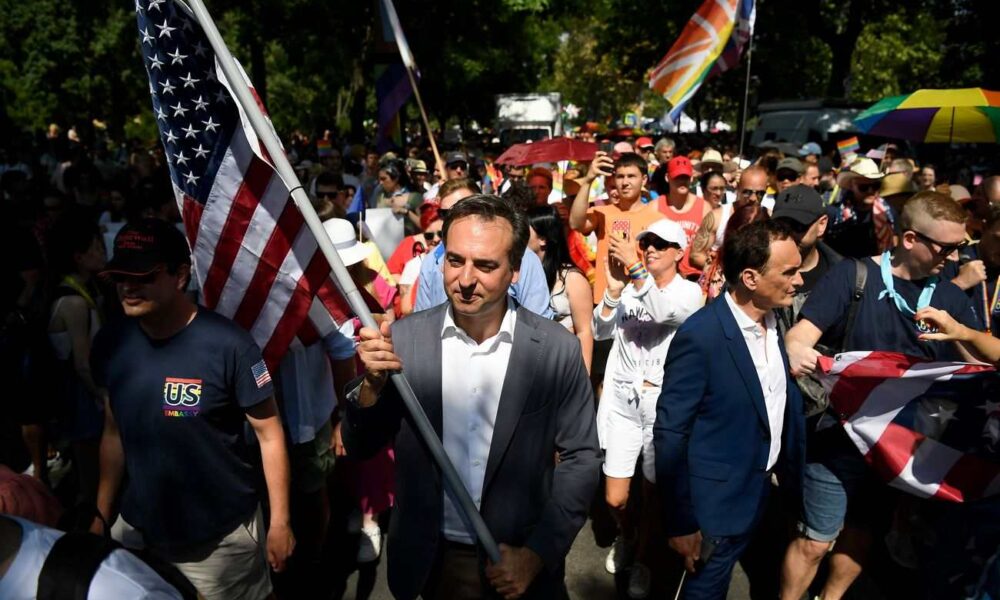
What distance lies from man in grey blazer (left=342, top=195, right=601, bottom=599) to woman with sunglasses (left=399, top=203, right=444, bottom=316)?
7.05ft

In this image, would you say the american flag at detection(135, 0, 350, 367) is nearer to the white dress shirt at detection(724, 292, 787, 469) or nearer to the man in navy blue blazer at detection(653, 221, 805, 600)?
the man in navy blue blazer at detection(653, 221, 805, 600)

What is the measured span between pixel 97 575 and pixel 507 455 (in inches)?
49.0

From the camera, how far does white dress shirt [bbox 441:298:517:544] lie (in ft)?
8.21

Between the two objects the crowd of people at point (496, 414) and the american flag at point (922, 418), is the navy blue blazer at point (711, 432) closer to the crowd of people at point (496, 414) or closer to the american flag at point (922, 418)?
the crowd of people at point (496, 414)

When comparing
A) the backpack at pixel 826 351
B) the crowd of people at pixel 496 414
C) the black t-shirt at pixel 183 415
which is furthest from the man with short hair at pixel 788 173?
the black t-shirt at pixel 183 415

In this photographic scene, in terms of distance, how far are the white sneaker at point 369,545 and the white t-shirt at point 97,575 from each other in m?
2.73

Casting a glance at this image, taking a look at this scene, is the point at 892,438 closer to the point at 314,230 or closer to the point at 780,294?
the point at 780,294

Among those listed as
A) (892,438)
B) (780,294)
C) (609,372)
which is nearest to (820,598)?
(892,438)

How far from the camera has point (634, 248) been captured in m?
3.58

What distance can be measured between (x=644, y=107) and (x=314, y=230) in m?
79.5

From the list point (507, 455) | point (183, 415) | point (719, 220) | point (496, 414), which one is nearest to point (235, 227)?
point (183, 415)

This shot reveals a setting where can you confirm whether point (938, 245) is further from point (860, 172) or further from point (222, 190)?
point (860, 172)

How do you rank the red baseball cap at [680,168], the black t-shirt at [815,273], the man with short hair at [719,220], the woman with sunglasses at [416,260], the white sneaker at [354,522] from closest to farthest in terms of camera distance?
the black t-shirt at [815,273] → the white sneaker at [354,522] → the woman with sunglasses at [416,260] → the man with short hair at [719,220] → the red baseball cap at [680,168]

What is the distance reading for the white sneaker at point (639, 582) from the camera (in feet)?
13.2
